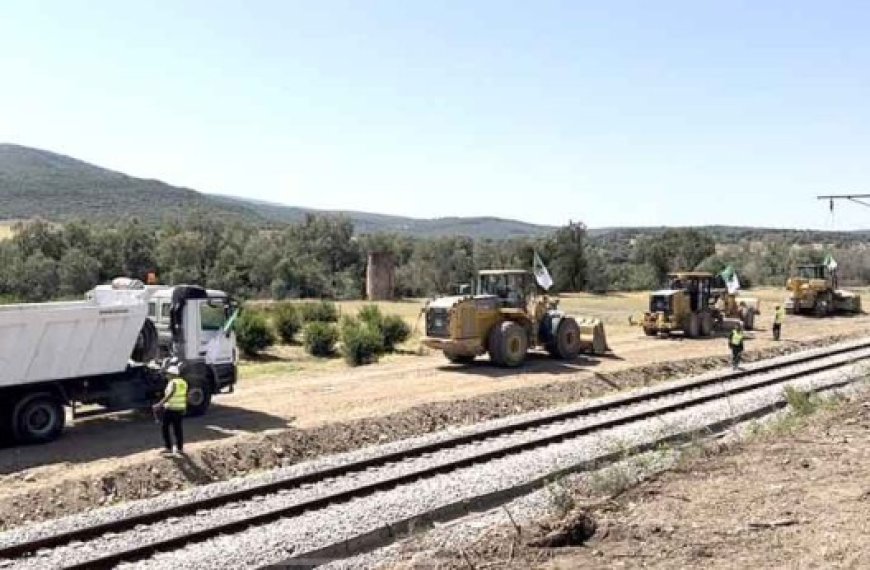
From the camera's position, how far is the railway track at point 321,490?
33.5 feet

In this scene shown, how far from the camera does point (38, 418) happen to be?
630 inches

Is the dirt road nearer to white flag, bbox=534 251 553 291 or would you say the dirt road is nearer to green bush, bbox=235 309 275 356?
white flag, bbox=534 251 553 291

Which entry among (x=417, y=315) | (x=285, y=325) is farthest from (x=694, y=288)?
(x=285, y=325)

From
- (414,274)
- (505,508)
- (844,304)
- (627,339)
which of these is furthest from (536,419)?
(414,274)

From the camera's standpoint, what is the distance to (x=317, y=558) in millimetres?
10000

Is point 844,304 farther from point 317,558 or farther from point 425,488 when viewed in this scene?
point 317,558

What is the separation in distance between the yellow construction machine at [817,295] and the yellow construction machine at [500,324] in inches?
839

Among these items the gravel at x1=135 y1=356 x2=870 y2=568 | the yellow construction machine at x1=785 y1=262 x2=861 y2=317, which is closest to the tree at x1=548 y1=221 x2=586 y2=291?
the yellow construction machine at x1=785 y1=262 x2=861 y2=317

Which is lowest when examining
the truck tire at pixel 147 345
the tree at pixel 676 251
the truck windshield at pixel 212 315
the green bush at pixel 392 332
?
the green bush at pixel 392 332

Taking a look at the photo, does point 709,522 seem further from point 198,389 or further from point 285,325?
point 285,325

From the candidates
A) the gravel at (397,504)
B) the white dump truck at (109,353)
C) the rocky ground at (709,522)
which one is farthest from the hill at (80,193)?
the rocky ground at (709,522)

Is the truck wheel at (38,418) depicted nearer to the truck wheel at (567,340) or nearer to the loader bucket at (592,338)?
the truck wheel at (567,340)

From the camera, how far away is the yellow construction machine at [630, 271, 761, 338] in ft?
111

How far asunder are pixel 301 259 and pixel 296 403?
4698 centimetres
